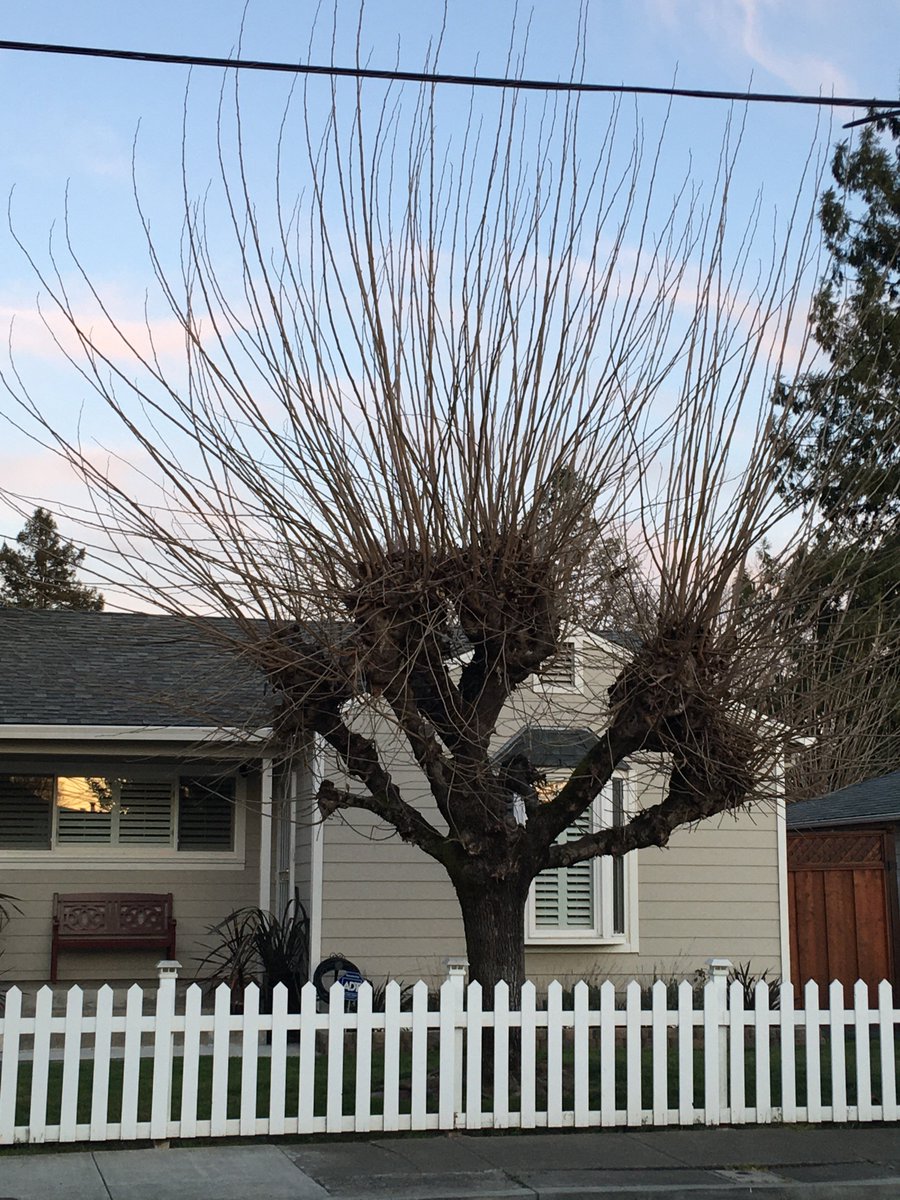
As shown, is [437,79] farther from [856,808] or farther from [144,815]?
[856,808]

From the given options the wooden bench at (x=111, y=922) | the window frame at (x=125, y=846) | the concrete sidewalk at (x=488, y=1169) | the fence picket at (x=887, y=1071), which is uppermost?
the window frame at (x=125, y=846)

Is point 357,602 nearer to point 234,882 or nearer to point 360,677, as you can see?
point 360,677

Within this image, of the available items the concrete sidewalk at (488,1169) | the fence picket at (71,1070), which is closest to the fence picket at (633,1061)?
the concrete sidewalk at (488,1169)

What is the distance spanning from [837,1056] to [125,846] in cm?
865

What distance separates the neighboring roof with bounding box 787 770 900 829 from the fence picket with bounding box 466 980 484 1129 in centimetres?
1232

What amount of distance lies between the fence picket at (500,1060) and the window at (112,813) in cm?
687

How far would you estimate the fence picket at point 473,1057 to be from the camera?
7922 mm

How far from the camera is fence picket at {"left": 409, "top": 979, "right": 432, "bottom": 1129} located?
25.6 feet

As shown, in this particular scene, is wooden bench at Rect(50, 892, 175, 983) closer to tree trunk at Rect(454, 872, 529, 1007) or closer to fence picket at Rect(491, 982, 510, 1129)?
tree trunk at Rect(454, 872, 529, 1007)

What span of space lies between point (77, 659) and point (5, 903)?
318 centimetres

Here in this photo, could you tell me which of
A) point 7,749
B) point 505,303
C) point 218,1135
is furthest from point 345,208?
point 7,749

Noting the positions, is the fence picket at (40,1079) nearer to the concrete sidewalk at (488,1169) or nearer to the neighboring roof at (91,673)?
the concrete sidewalk at (488,1169)

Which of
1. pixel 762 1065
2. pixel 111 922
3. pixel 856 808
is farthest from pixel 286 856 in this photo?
pixel 856 808

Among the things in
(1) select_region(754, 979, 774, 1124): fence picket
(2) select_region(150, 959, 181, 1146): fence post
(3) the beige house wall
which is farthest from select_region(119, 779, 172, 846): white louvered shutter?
(1) select_region(754, 979, 774, 1124): fence picket
